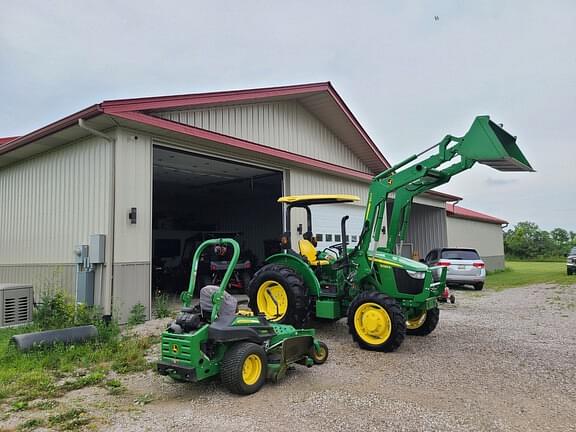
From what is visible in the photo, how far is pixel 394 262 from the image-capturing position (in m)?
6.63

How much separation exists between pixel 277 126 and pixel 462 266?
7930mm

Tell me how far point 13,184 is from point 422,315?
10.1 metres

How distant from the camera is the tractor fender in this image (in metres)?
7.07

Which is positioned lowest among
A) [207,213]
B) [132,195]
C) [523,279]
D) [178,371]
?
[523,279]

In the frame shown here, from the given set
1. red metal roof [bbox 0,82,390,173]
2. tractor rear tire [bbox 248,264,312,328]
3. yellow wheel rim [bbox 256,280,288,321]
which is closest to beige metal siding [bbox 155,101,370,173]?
red metal roof [bbox 0,82,390,173]

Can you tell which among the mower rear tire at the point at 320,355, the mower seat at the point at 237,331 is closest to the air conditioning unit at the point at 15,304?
the mower seat at the point at 237,331

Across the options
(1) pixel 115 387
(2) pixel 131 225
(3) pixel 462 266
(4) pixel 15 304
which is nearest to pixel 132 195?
(2) pixel 131 225

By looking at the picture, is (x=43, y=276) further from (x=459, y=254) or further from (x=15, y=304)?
(x=459, y=254)

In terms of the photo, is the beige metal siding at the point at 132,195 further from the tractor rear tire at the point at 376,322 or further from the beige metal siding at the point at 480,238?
the beige metal siding at the point at 480,238

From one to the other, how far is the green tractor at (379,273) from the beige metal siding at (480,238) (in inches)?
640

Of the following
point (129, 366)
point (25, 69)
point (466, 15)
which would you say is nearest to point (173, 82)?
point (25, 69)

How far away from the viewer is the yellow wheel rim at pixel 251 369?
4486 mm

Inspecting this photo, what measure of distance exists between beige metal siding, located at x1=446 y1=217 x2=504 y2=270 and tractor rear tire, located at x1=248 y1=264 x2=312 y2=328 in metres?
17.0

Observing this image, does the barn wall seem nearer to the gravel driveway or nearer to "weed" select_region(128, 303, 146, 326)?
"weed" select_region(128, 303, 146, 326)
